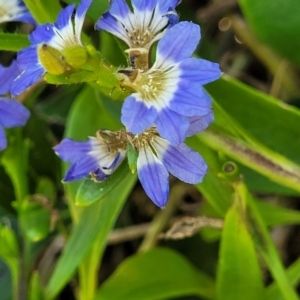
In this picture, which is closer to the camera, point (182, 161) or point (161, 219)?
point (182, 161)

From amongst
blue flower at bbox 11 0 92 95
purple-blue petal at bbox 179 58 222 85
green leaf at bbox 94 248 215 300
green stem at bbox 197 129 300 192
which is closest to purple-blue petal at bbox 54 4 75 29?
blue flower at bbox 11 0 92 95

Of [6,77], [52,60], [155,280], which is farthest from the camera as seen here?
[155,280]

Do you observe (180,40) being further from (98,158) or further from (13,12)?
(13,12)

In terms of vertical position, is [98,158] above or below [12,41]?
below

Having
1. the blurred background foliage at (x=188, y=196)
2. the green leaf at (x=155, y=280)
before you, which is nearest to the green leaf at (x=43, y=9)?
the blurred background foliage at (x=188, y=196)

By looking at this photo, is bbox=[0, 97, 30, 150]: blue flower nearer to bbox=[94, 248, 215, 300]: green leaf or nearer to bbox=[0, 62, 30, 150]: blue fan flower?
bbox=[0, 62, 30, 150]: blue fan flower

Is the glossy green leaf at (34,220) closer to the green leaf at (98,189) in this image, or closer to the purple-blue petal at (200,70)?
the green leaf at (98,189)

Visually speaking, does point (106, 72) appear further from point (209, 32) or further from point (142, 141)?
point (209, 32)

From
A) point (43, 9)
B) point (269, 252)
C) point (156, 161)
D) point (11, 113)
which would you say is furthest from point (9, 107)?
point (269, 252)
